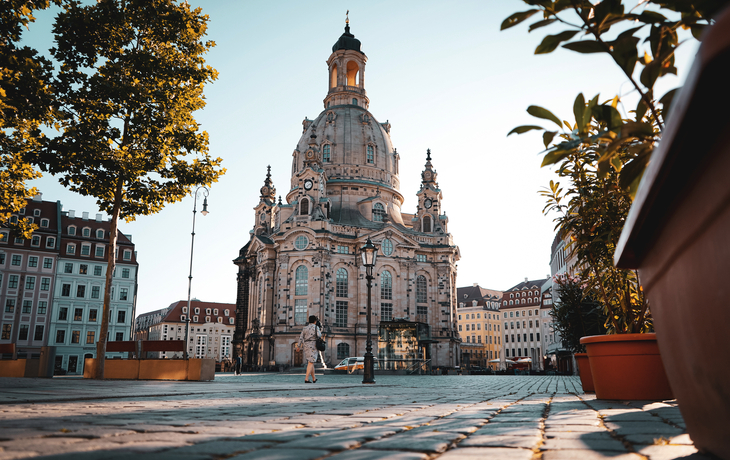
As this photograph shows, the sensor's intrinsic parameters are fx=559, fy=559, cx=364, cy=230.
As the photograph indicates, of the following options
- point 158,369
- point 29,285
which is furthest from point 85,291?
point 158,369

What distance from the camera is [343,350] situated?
59625 millimetres

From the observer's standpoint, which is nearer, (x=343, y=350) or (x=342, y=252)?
(x=343, y=350)

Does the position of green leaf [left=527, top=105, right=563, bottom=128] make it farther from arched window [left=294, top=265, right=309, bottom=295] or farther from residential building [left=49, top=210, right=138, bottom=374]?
residential building [left=49, top=210, right=138, bottom=374]

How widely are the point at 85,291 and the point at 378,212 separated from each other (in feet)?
114

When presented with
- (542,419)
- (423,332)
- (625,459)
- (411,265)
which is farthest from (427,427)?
(411,265)

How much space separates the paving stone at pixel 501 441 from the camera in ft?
10.7

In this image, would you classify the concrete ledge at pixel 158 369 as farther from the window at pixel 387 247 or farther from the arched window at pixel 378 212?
the arched window at pixel 378 212

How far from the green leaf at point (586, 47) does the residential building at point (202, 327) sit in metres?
→ 114

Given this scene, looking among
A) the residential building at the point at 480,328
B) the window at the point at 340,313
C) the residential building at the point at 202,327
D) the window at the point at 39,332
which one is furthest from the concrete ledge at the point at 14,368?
the residential building at the point at 480,328

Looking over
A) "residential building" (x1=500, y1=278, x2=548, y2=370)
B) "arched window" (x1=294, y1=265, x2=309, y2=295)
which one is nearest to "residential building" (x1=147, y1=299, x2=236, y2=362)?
"arched window" (x1=294, y1=265, x2=309, y2=295)

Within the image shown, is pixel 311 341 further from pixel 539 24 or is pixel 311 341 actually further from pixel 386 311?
pixel 386 311

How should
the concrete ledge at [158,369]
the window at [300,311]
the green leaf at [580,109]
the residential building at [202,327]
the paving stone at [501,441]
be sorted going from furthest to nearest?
the residential building at [202,327]
the window at [300,311]
the concrete ledge at [158,369]
the paving stone at [501,441]
the green leaf at [580,109]

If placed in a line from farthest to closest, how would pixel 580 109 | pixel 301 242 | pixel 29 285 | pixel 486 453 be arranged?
pixel 301 242
pixel 29 285
pixel 486 453
pixel 580 109

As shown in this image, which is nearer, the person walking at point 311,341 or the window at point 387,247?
the person walking at point 311,341
